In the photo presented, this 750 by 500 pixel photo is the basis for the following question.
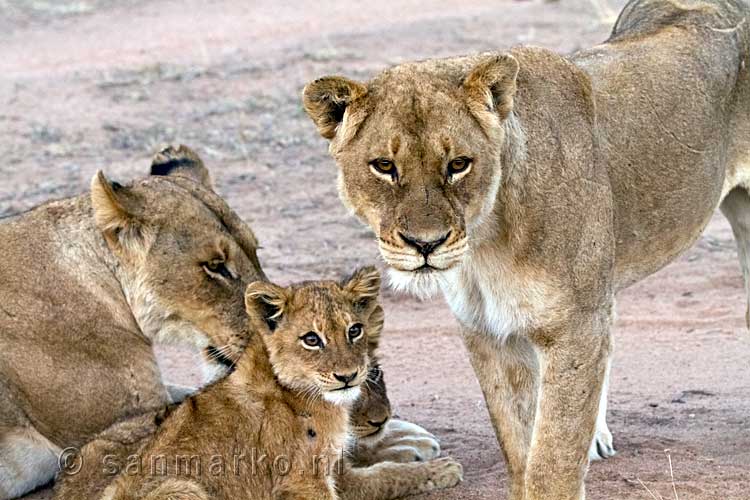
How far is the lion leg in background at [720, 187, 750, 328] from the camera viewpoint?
677cm

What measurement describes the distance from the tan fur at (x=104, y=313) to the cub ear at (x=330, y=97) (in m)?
0.92

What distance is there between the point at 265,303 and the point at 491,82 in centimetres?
119

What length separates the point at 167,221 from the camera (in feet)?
18.6

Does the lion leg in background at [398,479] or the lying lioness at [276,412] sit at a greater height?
the lying lioness at [276,412]

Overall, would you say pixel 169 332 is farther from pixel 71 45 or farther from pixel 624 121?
pixel 71 45

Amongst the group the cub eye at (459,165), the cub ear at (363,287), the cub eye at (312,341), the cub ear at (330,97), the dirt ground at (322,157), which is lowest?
the dirt ground at (322,157)

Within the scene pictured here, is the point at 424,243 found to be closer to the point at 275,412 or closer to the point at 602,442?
the point at 275,412

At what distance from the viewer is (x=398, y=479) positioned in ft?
19.4

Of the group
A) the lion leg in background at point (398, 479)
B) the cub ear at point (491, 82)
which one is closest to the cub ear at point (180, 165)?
the lion leg in background at point (398, 479)

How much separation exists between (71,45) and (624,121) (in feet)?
35.2

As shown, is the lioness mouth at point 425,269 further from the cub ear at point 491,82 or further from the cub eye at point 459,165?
the cub ear at point 491,82

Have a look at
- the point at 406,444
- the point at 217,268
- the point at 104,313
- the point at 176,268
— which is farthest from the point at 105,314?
the point at 406,444

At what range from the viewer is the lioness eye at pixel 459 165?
4738mm

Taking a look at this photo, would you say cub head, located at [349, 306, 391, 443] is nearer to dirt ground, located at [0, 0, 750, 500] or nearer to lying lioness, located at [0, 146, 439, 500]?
dirt ground, located at [0, 0, 750, 500]
